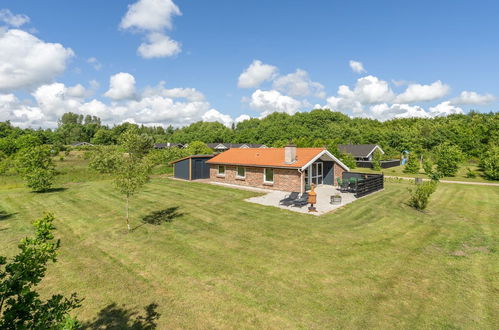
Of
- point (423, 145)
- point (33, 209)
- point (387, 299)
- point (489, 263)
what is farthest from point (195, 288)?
point (423, 145)

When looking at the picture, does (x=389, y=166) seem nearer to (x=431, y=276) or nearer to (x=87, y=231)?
(x=431, y=276)

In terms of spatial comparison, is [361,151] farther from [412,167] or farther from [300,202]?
[300,202]

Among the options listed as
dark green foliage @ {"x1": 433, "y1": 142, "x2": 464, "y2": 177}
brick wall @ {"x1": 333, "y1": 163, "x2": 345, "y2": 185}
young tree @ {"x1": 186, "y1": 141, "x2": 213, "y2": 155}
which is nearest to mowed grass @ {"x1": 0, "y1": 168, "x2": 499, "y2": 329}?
brick wall @ {"x1": 333, "y1": 163, "x2": 345, "y2": 185}

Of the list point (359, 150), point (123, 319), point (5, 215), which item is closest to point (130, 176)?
point (123, 319)

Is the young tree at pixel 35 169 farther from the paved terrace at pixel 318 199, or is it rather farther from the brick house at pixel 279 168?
the paved terrace at pixel 318 199

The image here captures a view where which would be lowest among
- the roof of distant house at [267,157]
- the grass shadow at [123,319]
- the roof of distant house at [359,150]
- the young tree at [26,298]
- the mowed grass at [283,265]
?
the grass shadow at [123,319]

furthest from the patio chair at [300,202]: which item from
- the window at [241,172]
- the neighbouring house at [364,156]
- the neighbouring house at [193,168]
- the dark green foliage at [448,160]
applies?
the neighbouring house at [364,156]
